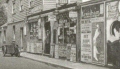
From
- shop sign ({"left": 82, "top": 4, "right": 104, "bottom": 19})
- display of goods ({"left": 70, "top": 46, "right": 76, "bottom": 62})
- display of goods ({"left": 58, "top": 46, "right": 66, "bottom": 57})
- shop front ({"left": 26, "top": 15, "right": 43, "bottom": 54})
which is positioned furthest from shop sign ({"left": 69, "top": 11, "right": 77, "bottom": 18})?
shop front ({"left": 26, "top": 15, "right": 43, "bottom": 54})

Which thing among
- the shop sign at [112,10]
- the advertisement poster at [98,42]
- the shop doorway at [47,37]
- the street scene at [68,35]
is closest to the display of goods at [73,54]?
the street scene at [68,35]

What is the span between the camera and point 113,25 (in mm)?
13047

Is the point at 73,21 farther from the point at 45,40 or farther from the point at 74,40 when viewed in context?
the point at 45,40

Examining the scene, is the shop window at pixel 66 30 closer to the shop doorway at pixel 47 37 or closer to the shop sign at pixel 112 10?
the shop doorway at pixel 47 37

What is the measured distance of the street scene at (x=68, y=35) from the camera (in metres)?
13.3

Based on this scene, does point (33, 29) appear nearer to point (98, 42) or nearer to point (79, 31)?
point (79, 31)

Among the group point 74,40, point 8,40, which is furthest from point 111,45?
point 8,40

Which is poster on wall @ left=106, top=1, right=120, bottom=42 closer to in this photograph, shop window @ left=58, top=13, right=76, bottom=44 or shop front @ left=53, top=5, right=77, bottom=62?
shop front @ left=53, top=5, right=77, bottom=62

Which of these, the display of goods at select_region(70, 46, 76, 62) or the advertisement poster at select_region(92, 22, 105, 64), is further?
the display of goods at select_region(70, 46, 76, 62)

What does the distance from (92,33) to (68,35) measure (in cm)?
320

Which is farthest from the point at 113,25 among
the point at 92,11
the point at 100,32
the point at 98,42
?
the point at 92,11

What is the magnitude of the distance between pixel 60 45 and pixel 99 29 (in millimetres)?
5152

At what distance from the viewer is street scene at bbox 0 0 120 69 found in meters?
13.3

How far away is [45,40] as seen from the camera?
21656 millimetres
